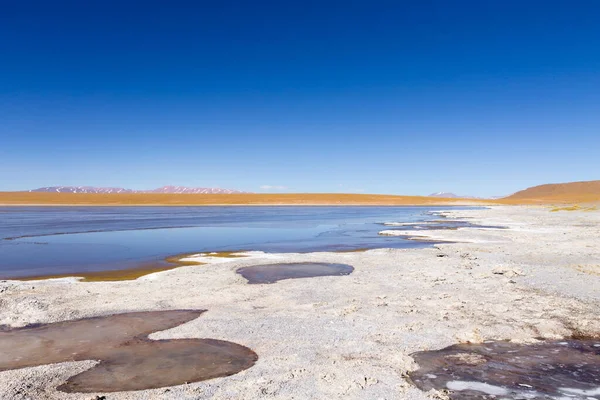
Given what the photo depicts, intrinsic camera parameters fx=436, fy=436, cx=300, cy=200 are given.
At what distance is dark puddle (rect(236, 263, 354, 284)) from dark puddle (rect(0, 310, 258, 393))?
4.93m

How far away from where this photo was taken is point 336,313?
952 cm

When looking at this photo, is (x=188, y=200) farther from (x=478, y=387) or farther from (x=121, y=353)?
(x=478, y=387)

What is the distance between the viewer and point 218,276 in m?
13.9

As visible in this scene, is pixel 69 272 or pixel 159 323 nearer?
pixel 159 323

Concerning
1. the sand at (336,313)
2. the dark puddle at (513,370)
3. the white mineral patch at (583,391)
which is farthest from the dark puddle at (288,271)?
the white mineral patch at (583,391)

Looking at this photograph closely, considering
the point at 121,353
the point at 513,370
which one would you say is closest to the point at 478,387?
the point at 513,370

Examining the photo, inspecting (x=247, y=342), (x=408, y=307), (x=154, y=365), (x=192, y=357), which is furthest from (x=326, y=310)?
(x=154, y=365)

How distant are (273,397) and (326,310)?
14.2 feet

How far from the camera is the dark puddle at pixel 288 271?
1398 centimetres

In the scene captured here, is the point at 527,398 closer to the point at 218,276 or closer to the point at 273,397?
the point at 273,397

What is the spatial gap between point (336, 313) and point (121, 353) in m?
4.39

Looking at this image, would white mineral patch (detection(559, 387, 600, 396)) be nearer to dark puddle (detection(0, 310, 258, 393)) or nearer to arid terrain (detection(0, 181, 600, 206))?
dark puddle (detection(0, 310, 258, 393))

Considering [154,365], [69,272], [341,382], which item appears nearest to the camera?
[341,382]

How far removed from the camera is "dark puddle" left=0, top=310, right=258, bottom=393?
623 centimetres
